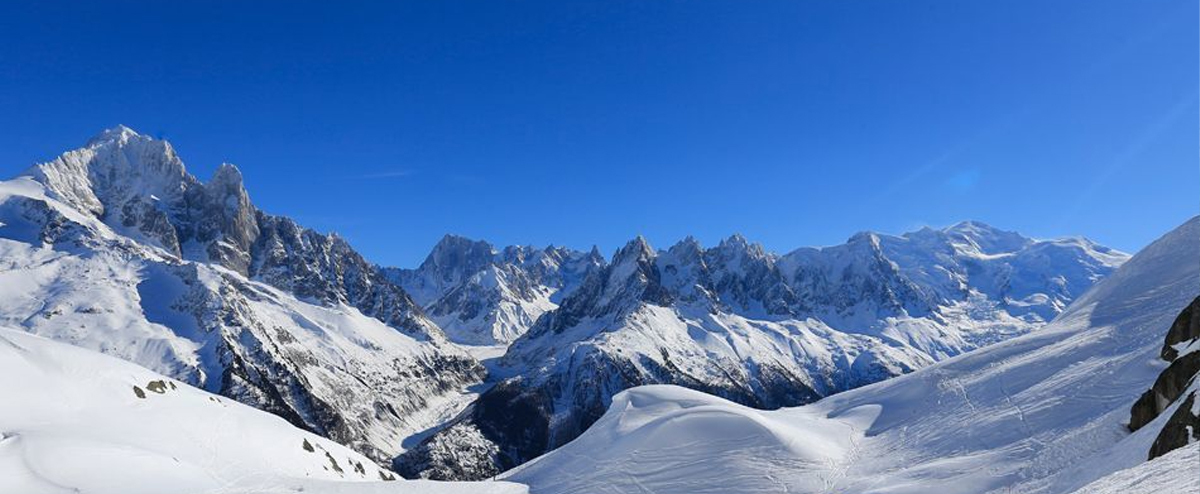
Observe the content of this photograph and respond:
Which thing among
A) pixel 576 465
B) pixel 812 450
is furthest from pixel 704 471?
pixel 576 465

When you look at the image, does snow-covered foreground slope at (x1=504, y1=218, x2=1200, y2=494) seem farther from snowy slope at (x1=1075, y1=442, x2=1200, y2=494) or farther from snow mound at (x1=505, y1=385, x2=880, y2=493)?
snowy slope at (x1=1075, y1=442, x2=1200, y2=494)

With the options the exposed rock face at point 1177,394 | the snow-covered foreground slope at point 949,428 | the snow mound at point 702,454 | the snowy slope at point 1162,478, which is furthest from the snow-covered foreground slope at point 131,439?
the exposed rock face at point 1177,394

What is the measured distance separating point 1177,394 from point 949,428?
27454mm

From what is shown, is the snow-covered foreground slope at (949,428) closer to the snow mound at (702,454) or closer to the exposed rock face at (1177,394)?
the snow mound at (702,454)

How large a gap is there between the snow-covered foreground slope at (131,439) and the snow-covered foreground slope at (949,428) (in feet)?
50.7

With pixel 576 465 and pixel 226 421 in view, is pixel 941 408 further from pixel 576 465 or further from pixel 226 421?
pixel 226 421

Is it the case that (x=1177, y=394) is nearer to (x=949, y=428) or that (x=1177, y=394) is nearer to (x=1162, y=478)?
(x=1162, y=478)

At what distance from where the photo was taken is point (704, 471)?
59.3 metres

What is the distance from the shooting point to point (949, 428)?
5909cm

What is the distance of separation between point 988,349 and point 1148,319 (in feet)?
61.8

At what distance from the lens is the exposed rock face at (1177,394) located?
982 inches

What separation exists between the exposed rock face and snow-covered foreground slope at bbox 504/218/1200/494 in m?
2.18

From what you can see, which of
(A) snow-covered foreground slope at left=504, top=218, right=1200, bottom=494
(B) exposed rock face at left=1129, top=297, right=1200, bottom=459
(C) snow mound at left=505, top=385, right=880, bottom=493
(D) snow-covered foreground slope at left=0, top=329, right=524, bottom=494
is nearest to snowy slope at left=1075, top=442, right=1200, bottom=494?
(B) exposed rock face at left=1129, top=297, right=1200, bottom=459

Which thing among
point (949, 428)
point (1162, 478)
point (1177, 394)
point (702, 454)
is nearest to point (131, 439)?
point (702, 454)
